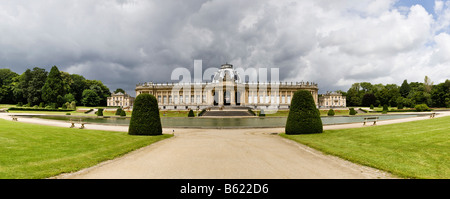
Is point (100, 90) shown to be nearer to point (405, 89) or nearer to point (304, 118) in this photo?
point (304, 118)

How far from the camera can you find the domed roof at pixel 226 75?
205 feet

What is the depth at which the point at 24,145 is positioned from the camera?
294 inches

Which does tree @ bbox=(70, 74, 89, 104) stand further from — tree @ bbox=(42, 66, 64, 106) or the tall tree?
tree @ bbox=(42, 66, 64, 106)

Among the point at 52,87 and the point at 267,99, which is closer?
the point at 52,87

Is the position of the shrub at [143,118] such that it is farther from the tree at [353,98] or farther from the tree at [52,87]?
the tree at [353,98]

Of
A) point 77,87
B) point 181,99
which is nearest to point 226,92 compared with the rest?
point 181,99

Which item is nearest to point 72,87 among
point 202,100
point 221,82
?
point 202,100

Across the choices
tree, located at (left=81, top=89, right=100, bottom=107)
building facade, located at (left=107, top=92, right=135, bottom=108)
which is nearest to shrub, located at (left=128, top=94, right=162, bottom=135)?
tree, located at (left=81, top=89, right=100, bottom=107)

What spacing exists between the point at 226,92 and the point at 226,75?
16.3 ft

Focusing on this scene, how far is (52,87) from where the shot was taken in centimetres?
4925

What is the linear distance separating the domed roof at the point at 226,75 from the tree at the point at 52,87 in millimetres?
36728

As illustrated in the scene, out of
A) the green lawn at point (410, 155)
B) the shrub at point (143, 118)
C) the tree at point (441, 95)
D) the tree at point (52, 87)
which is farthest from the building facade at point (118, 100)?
the tree at point (441, 95)

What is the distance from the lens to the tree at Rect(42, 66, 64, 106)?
48.1m
